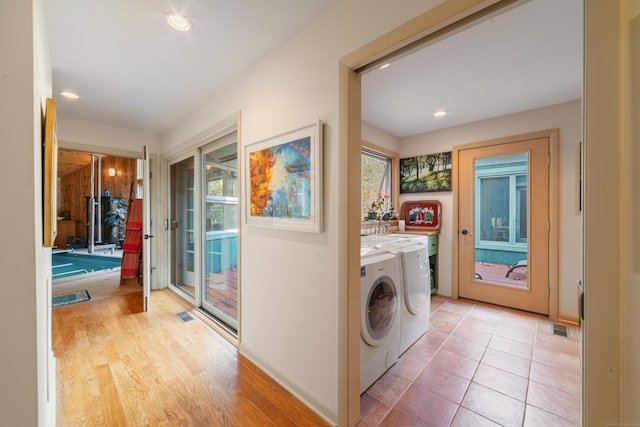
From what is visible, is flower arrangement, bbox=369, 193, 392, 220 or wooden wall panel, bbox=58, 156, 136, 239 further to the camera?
wooden wall panel, bbox=58, 156, 136, 239

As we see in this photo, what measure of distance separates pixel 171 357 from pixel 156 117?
286cm

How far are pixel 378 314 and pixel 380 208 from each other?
84.9 inches

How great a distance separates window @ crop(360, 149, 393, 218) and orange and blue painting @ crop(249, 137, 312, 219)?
6.46 feet

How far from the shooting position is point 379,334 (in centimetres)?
183

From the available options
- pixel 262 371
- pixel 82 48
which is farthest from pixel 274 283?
pixel 82 48

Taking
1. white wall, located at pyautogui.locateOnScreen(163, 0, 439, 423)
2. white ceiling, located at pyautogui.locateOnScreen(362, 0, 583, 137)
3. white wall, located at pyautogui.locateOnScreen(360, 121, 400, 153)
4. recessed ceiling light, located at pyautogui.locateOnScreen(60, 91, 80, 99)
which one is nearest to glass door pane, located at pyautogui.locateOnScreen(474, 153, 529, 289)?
white ceiling, located at pyautogui.locateOnScreen(362, 0, 583, 137)

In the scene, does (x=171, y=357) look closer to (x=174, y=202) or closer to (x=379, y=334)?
(x=379, y=334)

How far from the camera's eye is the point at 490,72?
2199 millimetres

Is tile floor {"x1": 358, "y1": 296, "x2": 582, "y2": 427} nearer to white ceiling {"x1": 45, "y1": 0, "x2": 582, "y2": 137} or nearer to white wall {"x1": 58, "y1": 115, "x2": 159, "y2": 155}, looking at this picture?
white ceiling {"x1": 45, "y1": 0, "x2": 582, "y2": 137}

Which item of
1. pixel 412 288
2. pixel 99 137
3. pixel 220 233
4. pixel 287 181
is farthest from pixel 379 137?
pixel 99 137

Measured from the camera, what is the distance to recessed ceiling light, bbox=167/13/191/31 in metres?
1.54

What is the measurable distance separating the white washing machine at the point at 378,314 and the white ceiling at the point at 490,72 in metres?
1.38

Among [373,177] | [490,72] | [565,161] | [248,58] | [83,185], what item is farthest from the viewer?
[83,185]

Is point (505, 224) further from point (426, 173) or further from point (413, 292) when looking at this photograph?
point (413, 292)
